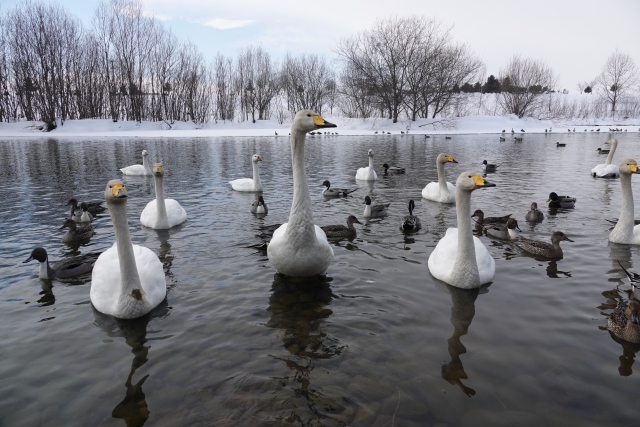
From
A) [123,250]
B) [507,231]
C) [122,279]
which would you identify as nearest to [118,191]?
[123,250]

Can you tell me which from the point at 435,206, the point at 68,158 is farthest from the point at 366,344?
the point at 68,158

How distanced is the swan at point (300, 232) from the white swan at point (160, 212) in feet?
13.2


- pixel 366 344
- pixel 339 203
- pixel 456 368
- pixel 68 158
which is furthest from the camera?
pixel 68 158

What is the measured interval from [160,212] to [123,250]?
162 inches

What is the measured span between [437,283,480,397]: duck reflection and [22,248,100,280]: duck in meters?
5.21

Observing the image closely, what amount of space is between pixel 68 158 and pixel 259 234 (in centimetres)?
1835

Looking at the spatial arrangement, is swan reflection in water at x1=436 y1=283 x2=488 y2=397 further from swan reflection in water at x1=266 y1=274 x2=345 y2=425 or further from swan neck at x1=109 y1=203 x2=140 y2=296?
swan neck at x1=109 y1=203 x2=140 y2=296

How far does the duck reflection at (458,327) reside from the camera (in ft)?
11.7

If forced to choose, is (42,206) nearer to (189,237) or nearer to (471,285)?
(189,237)

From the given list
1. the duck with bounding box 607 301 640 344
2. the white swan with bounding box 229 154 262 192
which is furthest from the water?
the white swan with bounding box 229 154 262 192

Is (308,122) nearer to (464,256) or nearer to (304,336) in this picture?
(304,336)

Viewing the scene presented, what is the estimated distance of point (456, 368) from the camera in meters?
3.71

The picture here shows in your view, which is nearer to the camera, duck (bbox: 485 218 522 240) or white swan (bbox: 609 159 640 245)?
white swan (bbox: 609 159 640 245)

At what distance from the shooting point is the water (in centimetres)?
324
